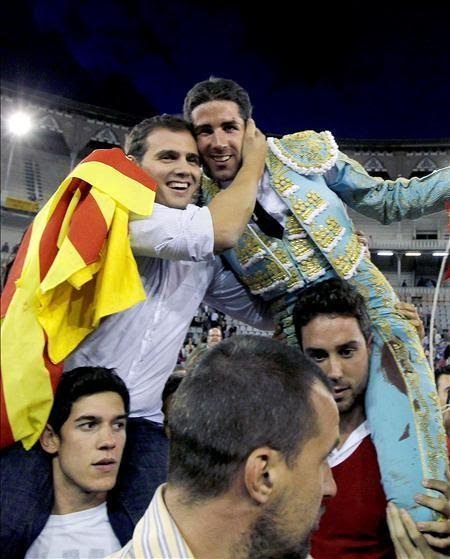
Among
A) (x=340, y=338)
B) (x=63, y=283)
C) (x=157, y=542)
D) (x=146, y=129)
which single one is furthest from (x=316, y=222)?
(x=157, y=542)

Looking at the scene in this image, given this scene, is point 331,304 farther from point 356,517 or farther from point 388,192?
point 356,517

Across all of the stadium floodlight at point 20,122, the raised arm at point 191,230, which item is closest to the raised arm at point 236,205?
the raised arm at point 191,230

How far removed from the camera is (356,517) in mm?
2061

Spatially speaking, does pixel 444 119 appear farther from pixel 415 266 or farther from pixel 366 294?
pixel 366 294

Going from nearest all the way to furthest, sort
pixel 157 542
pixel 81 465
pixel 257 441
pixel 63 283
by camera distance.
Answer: pixel 157 542
pixel 257 441
pixel 63 283
pixel 81 465

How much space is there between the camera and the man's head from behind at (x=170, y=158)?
6.78 feet

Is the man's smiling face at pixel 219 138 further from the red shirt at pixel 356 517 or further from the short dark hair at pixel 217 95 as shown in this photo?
the red shirt at pixel 356 517

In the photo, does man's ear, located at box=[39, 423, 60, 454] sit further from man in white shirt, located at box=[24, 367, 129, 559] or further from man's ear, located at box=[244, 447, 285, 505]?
man's ear, located at box=[244, 447, 285, 505]

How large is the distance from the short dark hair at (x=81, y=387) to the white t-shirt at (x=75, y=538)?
26cm

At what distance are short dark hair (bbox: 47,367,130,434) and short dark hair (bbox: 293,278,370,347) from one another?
0.64 meters

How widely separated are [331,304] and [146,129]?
842 millimetres

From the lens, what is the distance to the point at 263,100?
34.8m

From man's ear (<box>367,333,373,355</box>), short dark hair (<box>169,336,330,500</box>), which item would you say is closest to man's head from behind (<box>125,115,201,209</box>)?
man's ear (<box>367,333,373,355</box>)

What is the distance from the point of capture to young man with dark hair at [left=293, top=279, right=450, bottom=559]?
2055 millimetres
